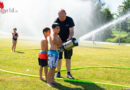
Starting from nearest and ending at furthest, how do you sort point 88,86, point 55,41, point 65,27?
point 55,41
point 88,86
point 65,27

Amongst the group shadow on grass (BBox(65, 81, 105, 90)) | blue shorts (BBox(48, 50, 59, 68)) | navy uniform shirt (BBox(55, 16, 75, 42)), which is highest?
navy uniform shirt (BBox(55, 16, 75, 42))

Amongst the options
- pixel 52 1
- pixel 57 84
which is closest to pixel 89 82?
pixel 57 84

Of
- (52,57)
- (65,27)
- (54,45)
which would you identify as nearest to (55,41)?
(54,45)

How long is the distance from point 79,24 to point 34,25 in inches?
352

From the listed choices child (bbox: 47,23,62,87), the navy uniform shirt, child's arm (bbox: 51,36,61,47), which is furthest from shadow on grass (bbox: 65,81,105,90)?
the navy uniform shirt

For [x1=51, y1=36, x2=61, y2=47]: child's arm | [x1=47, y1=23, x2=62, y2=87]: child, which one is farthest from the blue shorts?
[x1=51, y1=36, x2=61, y2=47]: child's arm

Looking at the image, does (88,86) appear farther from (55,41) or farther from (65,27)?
(65,27)

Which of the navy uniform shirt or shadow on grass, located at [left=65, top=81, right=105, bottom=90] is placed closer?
shadow on grass, located at [left=65, top=81, right=105, bottom=90]

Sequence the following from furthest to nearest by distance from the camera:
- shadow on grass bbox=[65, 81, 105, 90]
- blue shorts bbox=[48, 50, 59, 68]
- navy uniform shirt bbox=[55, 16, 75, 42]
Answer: navy uniform shirt bbox=[55, 16, 75, 42] < blue shorts bbox=[48, 50, 59, 68] < shadow on grass bbox=[65, 81, 105, 90]

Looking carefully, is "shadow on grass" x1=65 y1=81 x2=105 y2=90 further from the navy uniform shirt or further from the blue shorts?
the navy uniform shirt

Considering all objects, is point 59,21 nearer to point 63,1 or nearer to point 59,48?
point 59,48

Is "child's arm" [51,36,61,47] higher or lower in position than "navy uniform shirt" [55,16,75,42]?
lower

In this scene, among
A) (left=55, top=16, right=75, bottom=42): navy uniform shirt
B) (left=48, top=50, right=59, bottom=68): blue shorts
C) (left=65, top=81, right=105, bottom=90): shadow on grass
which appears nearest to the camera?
(left=65, top=81, right=105, bottom=90): shadow on grass

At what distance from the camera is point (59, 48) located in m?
5.43
